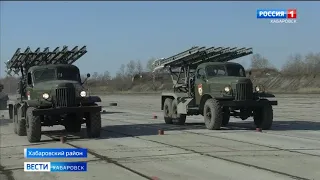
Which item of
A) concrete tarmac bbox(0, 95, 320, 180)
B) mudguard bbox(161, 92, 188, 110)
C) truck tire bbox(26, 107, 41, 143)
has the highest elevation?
mudguard bbox(161, 92, 188, 110)

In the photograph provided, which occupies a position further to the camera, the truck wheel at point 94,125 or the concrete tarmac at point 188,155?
the truck wheel at point 94,125

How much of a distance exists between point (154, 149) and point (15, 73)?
1033 cm

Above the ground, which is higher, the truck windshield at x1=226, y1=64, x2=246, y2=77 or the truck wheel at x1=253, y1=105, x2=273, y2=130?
the truck windshield at x1=226, y1=64, x2=246, y2=77

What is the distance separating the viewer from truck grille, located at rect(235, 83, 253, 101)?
16750mm

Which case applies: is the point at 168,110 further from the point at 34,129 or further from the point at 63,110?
the point at 34,129

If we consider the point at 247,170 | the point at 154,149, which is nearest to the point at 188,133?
the point at 154,149

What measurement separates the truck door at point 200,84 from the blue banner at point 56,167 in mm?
8913

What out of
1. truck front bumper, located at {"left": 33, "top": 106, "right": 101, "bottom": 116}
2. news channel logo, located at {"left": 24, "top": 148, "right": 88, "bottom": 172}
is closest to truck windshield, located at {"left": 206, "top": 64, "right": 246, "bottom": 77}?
truck front bumper, located at {"left": 33, "top": 106, "right": 101, "bottom": 116}

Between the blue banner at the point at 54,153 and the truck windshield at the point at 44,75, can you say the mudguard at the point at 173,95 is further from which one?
the blue banner at the point at 54,153

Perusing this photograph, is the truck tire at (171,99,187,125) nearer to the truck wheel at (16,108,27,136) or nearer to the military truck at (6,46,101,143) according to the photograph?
the military truck at (6,46,101,143)

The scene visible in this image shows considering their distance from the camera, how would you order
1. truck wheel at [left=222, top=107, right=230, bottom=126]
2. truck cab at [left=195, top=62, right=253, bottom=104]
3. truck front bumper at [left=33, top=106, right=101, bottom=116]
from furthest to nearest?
truck wheel at [left=222, top=107, right=230, bottom=126] < truck cab at [left=195, top=62, right=253, bottom=104] < truck front bumper at [left=33, top=106, right=101, bottom=116]

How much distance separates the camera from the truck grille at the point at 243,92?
16750mm

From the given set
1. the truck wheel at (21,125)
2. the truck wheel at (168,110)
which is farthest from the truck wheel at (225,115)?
the truck wheel at (21,125)

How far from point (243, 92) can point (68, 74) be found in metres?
6.02
